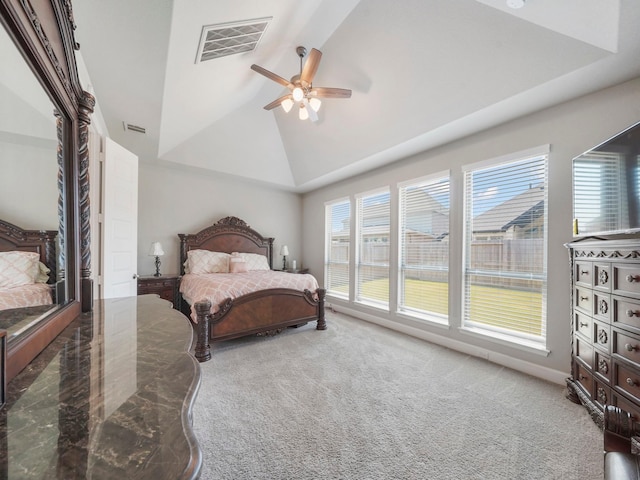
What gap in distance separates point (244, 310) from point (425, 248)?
104 inches

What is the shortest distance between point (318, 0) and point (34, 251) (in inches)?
120

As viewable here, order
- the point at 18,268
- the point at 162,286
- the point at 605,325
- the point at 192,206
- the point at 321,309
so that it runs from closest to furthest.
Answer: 1. the point at 18,268
2. the point at 605,325
3. the point at 321,309
4. the point at 162,286
5. the point at 192,206

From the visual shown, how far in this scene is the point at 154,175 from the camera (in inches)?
178

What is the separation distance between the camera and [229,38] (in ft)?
7.91

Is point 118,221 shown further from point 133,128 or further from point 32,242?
point 32,242

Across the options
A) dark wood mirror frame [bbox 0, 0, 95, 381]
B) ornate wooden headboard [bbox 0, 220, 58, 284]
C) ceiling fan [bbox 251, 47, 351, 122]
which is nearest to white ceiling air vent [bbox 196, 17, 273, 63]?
ceiling fan [bbox 251, 47, 351, 122]

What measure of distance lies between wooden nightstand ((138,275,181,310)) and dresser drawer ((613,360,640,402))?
16.3ft

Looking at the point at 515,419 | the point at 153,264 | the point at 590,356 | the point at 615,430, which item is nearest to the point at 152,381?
the point at 615,430

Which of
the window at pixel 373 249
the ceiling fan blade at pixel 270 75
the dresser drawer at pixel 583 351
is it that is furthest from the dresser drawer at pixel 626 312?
the ceiling fan blade at pixel 270 75

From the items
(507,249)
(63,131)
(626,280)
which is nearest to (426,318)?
(507,249)

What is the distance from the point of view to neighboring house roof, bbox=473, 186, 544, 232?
2.67 m

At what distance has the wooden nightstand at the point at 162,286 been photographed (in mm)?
3940

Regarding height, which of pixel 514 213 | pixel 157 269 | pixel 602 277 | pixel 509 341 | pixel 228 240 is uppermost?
pixel 514 213

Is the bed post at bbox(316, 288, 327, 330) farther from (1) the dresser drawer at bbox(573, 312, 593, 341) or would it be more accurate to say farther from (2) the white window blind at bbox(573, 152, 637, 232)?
(2) the white window blind at bbox(573, 152, 637, 232)
